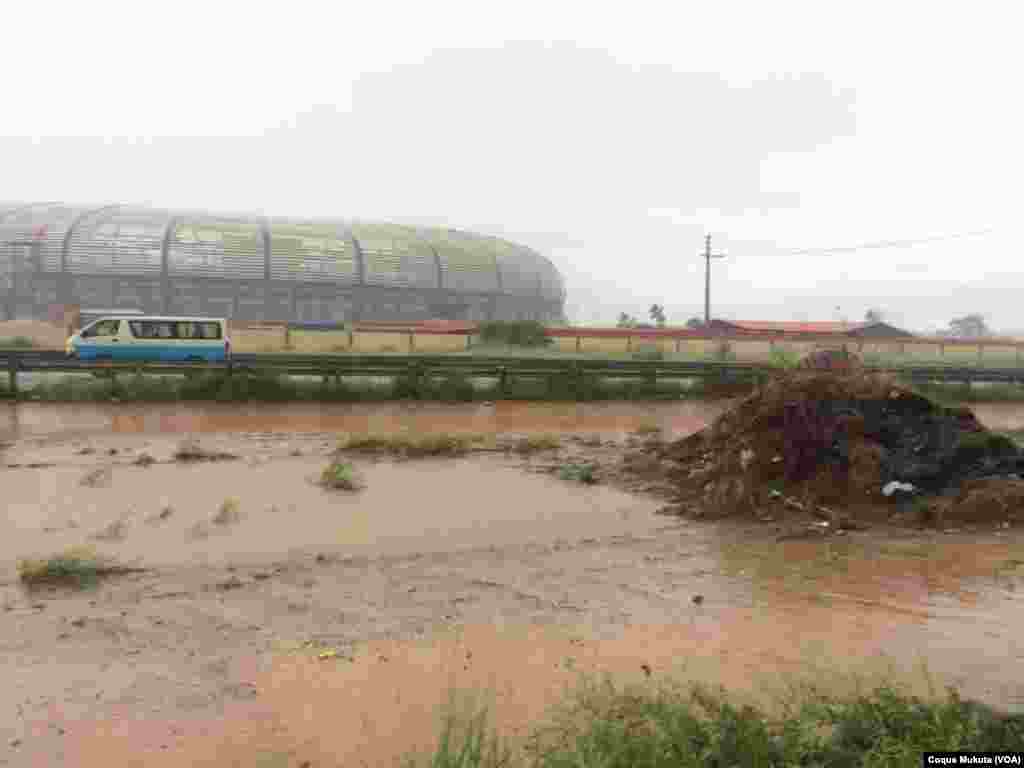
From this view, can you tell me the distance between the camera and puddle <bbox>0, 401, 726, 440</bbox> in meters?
15.5

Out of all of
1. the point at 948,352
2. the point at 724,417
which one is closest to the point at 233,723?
the point at 724,417

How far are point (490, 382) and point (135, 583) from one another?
53.9ft

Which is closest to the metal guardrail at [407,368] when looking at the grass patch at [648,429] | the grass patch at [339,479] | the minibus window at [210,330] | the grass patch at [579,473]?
the grass patch at [648,429]

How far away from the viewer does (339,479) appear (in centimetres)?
1032

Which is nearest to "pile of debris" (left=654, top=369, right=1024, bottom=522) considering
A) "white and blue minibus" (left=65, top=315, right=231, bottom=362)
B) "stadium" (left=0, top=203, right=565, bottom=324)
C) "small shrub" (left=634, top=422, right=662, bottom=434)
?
"small shrub" (left=634, top=422, right=662, bottom=434)

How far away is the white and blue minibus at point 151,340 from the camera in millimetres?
26219

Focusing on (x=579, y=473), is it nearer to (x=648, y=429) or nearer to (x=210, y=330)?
(x=648, y=429)

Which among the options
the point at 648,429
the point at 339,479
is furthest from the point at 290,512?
the point at 648,429

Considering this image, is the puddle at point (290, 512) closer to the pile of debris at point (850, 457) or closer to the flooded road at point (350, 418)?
the pile of debris at point (850, 457)

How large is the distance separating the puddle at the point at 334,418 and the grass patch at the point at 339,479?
4.93m

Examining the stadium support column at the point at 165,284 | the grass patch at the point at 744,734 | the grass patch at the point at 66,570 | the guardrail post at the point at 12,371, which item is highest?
the stadium support column at the point at 165,284

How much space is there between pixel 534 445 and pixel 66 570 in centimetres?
855

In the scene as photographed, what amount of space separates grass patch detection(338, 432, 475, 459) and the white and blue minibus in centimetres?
1425

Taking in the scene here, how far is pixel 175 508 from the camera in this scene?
8.98 metres
